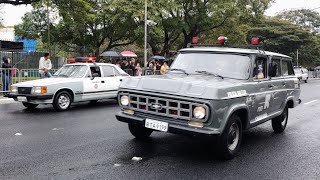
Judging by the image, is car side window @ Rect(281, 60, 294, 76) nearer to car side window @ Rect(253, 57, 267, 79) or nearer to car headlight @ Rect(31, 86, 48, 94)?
car side window @ Rect(253, 57, 267, 79)

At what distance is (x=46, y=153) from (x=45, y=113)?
473cm

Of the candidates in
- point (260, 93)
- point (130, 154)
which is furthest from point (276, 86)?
point (130, 154)

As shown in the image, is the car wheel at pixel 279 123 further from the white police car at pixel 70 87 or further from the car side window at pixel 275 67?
the white police car at pixel 70 87

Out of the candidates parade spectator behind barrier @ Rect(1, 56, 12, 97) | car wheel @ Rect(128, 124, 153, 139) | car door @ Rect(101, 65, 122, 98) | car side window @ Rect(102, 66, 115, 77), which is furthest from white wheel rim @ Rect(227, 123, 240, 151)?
parade spectator behind barrier @ Rect(1, 56, 12, 97)

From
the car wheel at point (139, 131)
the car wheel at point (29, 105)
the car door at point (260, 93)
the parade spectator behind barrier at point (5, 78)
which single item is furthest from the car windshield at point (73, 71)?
the car door at point (260, 93)

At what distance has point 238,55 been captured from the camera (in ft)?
22.2

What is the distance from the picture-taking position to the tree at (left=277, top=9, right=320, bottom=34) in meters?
65.6

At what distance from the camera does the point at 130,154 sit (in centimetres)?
608

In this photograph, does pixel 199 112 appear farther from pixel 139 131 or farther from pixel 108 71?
pixel 108 71

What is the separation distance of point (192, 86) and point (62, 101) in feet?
21.5

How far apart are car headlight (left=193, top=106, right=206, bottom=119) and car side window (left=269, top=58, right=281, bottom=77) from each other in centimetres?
241

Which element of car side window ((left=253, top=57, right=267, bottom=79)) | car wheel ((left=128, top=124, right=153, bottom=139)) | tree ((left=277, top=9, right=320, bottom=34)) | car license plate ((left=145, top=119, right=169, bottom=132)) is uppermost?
tree ((left=277, top=9, right=320, bottom=34))

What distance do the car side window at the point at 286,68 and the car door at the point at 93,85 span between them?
6.29 m

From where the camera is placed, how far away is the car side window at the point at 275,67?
7.08m
